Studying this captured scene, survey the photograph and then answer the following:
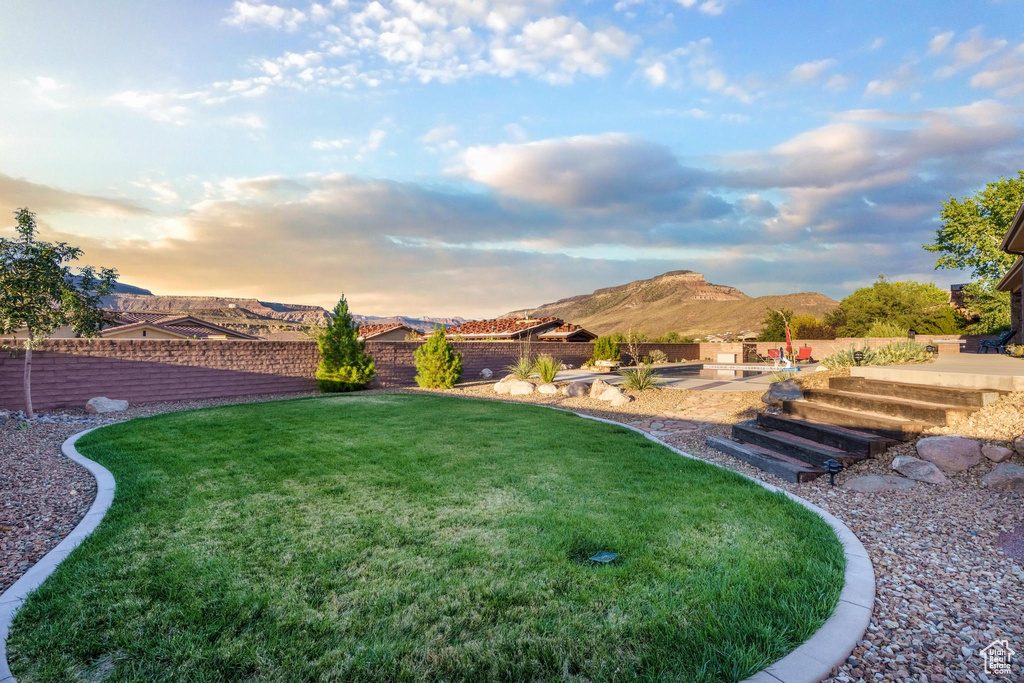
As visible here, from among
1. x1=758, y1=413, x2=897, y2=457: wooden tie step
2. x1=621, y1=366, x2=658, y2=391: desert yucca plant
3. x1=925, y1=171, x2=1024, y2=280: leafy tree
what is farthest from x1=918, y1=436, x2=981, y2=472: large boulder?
x1=925, y1=171, x2=1024, y2=280: leafy tree

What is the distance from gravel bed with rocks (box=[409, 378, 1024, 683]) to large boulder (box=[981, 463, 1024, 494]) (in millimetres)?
85

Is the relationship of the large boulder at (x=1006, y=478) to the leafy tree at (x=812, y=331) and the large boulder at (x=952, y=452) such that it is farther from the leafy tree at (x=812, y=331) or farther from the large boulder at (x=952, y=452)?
the leafy tree at (x=812, y=331)

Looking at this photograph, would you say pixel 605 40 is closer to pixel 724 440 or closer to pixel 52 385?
pixel 724 440

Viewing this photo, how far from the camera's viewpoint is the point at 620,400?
10.4m

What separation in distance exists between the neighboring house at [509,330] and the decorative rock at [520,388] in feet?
46.5

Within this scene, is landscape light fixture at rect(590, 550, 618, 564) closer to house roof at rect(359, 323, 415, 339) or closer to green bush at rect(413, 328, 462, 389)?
green bush at rect(413, 328, 462, 389)

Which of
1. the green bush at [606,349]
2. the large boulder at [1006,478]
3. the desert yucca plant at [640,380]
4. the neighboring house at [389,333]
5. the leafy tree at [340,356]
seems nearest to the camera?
the large boulder at [1006,478]

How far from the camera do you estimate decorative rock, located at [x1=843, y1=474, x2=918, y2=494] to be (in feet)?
14.0

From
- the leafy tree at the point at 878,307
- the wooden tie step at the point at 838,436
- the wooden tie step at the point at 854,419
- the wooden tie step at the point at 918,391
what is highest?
the leafy tree at the point at 878,307

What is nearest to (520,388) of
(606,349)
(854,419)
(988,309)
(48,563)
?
(854,419)

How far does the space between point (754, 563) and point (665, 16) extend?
385 inches

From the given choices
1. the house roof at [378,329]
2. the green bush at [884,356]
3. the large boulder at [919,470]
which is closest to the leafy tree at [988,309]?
the green bush at [884,356]

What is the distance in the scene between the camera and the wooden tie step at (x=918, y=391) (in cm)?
498

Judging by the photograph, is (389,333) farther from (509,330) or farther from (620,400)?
(620,400)
